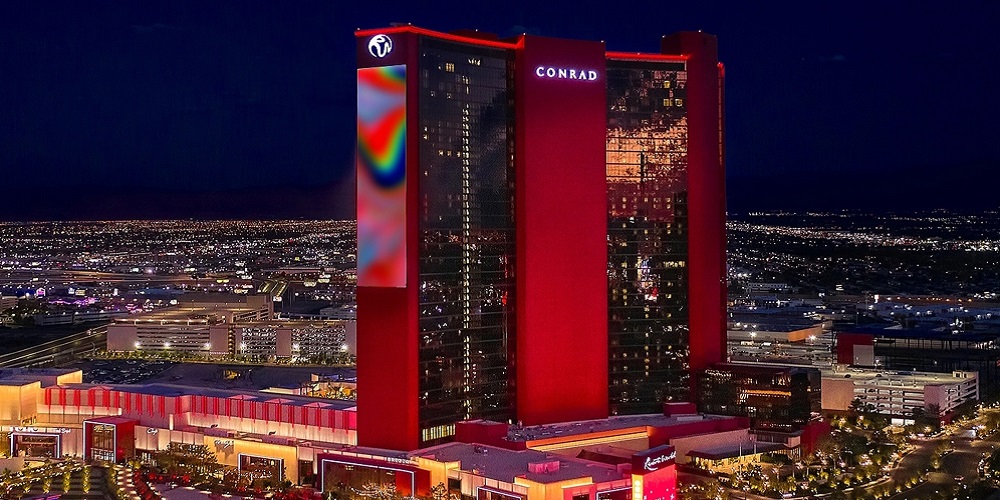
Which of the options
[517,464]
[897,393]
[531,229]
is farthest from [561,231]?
[897,393]

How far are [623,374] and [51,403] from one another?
2340 cm

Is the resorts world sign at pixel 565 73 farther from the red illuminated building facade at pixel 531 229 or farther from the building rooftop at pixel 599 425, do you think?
the building rooftop at pixel 599 425

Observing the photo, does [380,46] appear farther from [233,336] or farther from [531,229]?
[233,336]

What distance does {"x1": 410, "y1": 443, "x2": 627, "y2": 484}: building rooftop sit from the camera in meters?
42.0

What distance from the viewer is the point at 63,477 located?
47.4 metres

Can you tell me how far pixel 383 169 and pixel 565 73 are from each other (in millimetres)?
9477

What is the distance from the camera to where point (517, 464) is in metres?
43.6

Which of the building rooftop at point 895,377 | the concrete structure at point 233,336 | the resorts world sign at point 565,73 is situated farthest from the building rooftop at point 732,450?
the concrete structure at point 233,336

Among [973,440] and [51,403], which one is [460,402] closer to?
[51,403]

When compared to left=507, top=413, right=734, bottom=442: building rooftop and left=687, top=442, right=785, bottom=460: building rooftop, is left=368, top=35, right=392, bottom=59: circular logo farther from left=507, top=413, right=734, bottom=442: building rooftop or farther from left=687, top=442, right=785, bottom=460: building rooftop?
left=687, top=442, right=785, bottom=460: building rooftop

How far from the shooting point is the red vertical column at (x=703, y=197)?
56656 millimetres

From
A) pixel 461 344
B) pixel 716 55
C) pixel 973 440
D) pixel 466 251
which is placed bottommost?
pixel 973 440

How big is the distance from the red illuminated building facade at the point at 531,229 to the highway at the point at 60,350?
4486 centimetres

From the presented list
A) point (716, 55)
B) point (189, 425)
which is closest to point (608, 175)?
point (716, 55)
